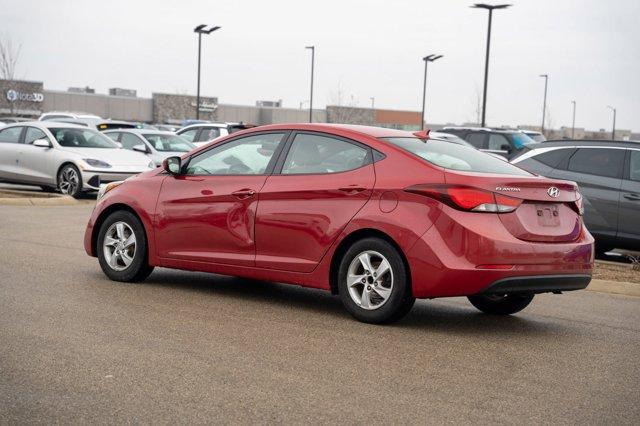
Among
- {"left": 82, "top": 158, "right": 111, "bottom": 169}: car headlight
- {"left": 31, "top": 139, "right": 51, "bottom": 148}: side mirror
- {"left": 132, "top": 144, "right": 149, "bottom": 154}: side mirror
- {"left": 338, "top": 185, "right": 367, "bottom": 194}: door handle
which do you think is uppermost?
{"left": 338, "top": 185, "right": 367, "bottom": 194}: door handle

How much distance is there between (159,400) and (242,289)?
165 inches

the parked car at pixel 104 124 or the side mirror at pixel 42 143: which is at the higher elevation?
the parked car at pixel 104 124

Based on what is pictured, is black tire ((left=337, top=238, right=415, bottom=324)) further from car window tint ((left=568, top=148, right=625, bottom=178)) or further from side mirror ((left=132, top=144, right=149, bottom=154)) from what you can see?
side mirror ((left=132, top=144, right=149, bottom=154))

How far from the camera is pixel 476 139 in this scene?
2855 cm

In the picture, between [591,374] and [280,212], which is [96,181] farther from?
[591,374]

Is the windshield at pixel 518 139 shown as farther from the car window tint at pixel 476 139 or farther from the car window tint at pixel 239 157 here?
the car window tint at pixel 239 157

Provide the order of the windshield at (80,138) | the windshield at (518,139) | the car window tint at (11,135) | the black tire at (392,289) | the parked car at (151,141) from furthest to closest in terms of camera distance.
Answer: the windshield at (518,139)
the parked car at (151,141)
the car window tint at (11,135)
the windshield at (80,138)
the black tire at (392,289)

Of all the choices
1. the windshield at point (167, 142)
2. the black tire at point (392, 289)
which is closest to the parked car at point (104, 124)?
the windshield at point (167, 142)

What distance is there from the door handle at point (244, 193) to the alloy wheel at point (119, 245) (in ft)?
4.48

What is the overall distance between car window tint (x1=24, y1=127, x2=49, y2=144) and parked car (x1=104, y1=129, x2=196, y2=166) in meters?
3.75

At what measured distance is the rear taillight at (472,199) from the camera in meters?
7.69

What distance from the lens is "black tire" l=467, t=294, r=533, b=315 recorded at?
888 centimetres

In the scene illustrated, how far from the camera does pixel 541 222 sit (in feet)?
26.0

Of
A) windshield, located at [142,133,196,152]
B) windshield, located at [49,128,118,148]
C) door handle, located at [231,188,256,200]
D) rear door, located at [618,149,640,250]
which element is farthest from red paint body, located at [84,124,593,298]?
windshield, located at [142,133,196,152]
